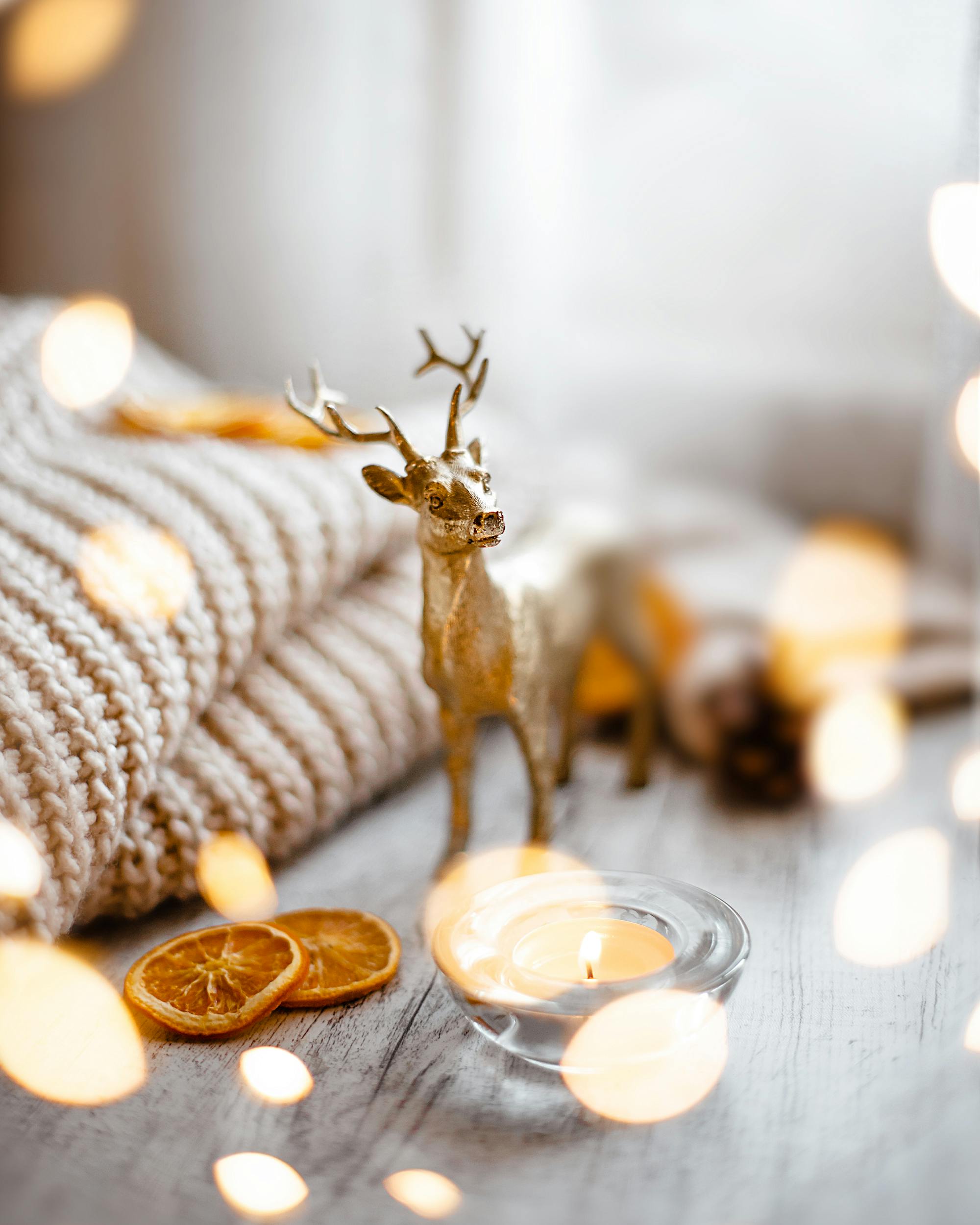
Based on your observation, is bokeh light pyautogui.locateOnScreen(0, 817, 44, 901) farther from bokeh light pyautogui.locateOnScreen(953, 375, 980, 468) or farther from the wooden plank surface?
bokeh light pyautogui.locateOnScreen(953, 375, 980, 468)

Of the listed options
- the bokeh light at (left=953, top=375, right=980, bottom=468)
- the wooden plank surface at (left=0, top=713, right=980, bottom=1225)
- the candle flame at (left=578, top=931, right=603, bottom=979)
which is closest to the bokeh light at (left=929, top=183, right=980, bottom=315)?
the bokeh light at (left=953, top=375, right=980, bottom=468)

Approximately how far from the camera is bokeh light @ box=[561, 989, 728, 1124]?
43 centimetres

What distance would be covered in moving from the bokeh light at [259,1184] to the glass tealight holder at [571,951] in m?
0.10

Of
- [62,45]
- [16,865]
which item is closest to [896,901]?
[16,865]

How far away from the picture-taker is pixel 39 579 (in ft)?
1.84

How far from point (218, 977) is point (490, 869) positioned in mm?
186

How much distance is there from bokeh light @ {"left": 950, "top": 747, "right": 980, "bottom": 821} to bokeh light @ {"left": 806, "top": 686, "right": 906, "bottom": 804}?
0.13ft

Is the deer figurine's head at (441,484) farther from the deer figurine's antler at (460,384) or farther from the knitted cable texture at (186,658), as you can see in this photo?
the knitted cable texture at (186,658)

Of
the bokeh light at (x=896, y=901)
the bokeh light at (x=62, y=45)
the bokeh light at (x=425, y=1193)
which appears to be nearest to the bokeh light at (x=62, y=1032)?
the bokeh light at (x=425, y=1193)

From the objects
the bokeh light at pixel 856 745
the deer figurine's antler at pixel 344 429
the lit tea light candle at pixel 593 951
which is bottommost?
the bokeh light at pixel 856 745

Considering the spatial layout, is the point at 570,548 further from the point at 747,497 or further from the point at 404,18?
the point at 404,18

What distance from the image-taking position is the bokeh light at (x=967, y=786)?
27.6 inches

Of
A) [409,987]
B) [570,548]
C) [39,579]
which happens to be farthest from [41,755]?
[570,548]

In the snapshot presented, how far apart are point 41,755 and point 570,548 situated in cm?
38
